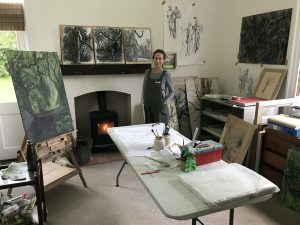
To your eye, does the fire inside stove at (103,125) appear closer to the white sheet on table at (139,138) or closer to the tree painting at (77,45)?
the tree painting at (77,45)

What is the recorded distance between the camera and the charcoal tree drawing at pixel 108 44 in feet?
11.2

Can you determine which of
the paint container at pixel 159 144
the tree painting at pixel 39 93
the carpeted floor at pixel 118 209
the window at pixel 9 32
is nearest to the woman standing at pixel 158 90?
the carpeted floor at pixel 118 209

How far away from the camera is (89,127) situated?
13.1ft

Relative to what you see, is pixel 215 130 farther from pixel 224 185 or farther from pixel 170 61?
pixel 224 185

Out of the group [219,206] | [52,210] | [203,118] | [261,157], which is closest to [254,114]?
[261,157]

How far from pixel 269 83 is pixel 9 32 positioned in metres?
3.29

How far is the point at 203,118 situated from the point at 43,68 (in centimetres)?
234

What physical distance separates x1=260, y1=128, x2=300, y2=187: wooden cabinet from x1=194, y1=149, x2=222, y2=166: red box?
1108 millimetres

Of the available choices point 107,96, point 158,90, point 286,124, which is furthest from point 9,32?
point 286,124

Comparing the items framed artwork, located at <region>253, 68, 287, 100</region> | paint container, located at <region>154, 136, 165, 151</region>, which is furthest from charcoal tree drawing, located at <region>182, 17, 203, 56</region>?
paint container, located at <region>154, 136, 165, 151</region>

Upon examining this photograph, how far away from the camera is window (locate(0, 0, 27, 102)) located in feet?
10.0

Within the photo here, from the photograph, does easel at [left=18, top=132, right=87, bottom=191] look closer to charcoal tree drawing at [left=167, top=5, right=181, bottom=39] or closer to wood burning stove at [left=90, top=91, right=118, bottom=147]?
wood burning stove at [left=90, top=91, right=118, bottom=147]

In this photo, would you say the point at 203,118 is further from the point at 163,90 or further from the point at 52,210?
the point at 52,210

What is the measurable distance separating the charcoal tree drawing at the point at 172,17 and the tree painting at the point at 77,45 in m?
1.16
